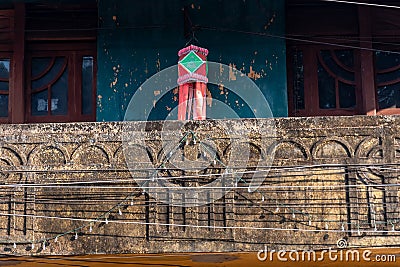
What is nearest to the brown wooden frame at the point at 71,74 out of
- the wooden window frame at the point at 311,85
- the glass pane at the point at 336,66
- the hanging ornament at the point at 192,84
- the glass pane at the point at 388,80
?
the hanging ornament at the point at 192,84

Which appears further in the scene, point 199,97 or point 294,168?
point 199,97

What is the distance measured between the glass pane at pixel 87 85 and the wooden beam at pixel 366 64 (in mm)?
3764

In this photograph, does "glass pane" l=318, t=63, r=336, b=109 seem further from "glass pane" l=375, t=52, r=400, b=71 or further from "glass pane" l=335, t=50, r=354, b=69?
"glass pane" l=375, t=52, r=400, b=71

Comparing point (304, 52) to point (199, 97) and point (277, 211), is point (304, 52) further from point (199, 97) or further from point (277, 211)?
point (277, 211)

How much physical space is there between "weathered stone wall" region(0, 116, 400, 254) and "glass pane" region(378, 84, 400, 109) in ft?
7.27

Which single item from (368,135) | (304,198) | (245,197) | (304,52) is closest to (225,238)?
(245,197)

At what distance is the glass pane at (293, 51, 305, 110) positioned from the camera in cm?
996

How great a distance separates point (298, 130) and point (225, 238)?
1.42 m

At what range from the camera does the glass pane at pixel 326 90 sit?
990cm

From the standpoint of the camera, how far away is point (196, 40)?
31.8ft

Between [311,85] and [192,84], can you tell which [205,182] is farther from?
[311,85]

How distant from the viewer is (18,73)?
9.92 meters

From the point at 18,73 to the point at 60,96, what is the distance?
2.15ft

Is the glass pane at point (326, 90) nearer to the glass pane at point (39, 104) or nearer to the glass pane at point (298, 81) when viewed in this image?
the glass pane at point (298, 81)
